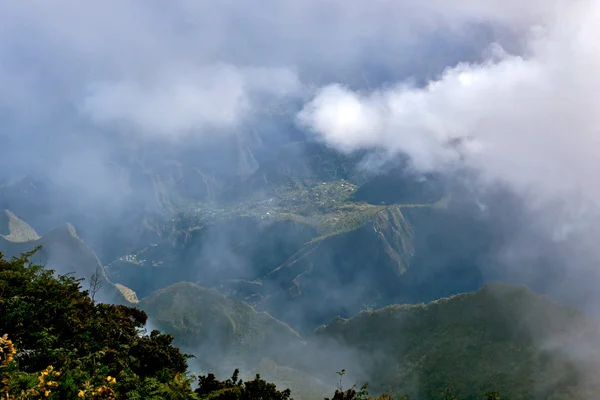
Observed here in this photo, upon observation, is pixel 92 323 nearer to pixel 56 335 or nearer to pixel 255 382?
pixel 56 335

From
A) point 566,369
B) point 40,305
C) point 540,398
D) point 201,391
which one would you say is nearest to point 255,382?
point 201,391

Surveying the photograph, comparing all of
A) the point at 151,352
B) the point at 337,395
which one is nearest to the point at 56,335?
the point at 151,352

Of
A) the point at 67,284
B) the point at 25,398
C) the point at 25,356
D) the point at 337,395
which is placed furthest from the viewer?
the point at 67,284

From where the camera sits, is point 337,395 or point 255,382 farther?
point 255,382

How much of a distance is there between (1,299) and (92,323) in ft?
32.5

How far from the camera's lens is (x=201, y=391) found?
47.2 metres

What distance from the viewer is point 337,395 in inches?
1533

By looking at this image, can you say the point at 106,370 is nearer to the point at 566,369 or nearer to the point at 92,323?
the point at 92,323

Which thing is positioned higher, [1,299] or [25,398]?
[1,299]

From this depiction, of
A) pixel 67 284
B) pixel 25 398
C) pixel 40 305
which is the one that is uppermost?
pixel 67 284

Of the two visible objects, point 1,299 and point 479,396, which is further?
point 479,396

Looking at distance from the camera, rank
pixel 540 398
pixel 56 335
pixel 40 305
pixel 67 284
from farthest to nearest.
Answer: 1. pixel 540 398
2. pixel 67 284
3. pixel 40 305
4. pixel 56 335

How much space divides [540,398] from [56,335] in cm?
18231

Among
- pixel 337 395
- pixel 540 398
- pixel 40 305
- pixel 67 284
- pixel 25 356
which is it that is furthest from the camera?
pixel 540 398
